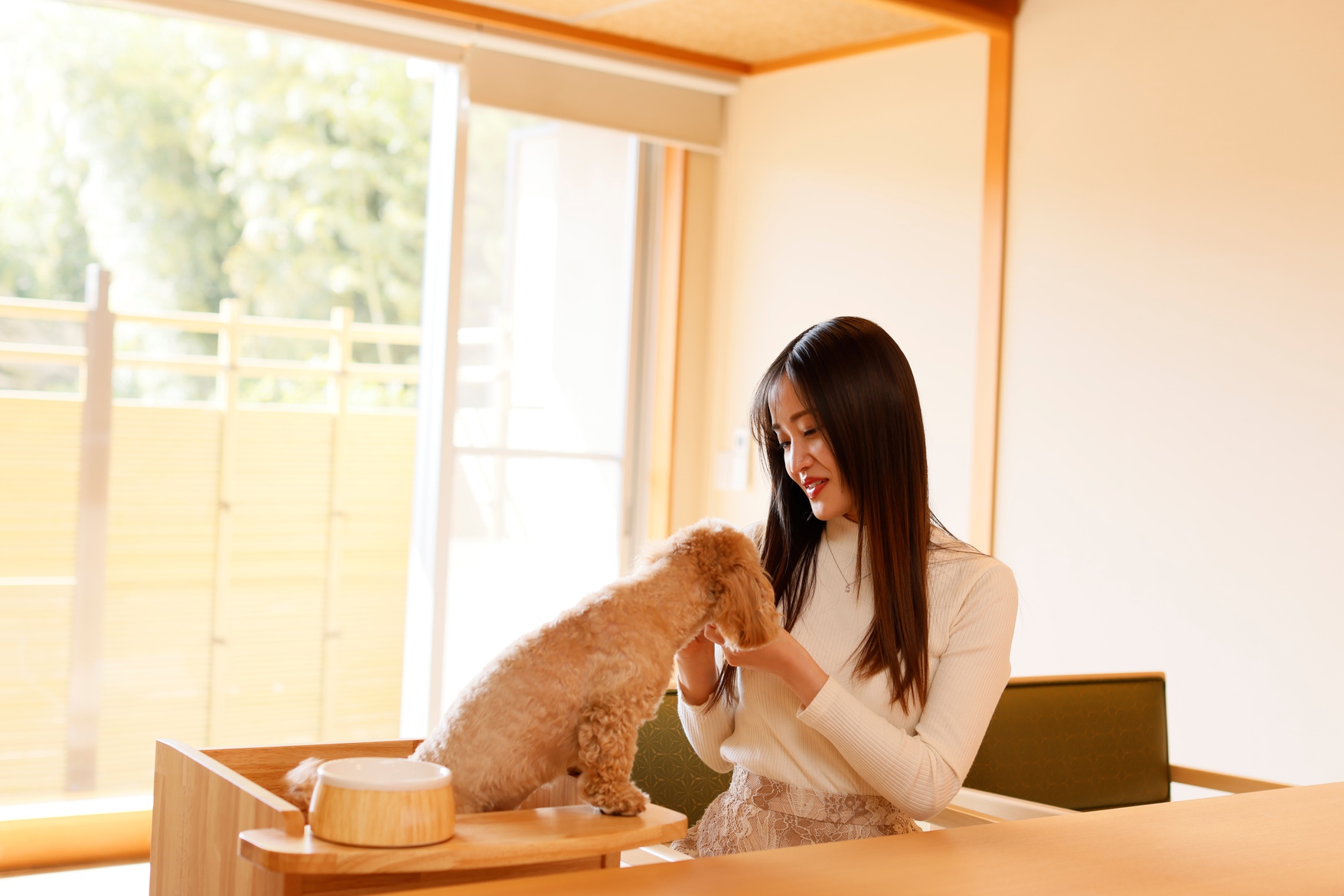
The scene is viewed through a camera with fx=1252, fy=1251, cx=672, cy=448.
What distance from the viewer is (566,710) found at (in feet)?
3.59

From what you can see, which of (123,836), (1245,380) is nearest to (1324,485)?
(1245,380)

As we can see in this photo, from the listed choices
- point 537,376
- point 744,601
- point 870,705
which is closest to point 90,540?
point 537,376

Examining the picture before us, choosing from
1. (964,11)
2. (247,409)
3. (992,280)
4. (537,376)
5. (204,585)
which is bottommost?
(204,585)

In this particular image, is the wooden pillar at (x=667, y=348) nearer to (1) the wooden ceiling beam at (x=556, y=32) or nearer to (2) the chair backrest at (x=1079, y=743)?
(1) the wooden ceiling beam at (x=556, y=32)

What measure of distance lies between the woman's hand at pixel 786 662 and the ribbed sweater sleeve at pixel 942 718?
17 mm

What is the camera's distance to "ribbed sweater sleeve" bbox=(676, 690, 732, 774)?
1.73 m

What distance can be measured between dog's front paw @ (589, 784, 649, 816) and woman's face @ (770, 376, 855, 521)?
64 centimetres

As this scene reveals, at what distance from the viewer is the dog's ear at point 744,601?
49.7 inches

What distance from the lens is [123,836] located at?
3537 millimetres

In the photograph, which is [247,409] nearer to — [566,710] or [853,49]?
[853,49]

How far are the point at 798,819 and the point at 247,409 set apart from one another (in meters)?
2.81

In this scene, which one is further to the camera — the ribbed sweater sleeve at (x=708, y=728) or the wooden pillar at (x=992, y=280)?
the wooden pillar at (x=992, y=280)

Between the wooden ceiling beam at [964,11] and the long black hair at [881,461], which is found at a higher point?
the wooden ceiling beam at [964,11]

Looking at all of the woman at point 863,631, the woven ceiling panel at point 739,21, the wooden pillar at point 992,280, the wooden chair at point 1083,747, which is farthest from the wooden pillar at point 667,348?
the woman at point 863,631
